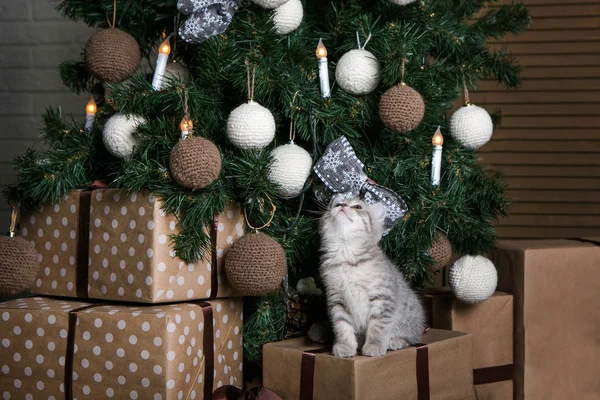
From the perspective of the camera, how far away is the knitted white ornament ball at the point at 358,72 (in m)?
1.65

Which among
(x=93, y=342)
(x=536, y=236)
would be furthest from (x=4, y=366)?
(x=536, y=236)

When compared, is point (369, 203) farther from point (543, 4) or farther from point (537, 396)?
point (543, 4)

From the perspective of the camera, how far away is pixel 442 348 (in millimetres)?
1659

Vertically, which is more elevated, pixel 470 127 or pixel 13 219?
pixel 470 127

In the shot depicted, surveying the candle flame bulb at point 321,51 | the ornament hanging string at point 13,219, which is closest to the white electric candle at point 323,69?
the candle flame bulb at point 321,51

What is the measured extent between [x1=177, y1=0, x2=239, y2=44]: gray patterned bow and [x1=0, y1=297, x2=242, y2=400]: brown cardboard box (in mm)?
595

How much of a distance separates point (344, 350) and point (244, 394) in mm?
226

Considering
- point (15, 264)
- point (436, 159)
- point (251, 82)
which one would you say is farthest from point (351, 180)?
point (15, 264)

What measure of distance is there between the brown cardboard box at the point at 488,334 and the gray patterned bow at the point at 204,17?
88 cm

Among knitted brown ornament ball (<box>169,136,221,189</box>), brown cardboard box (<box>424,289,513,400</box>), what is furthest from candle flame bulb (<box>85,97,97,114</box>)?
brown cardboard box (<box>424,289,513,400</box>)

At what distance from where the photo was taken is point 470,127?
68.2 inches

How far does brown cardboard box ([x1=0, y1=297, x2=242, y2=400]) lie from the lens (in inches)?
58.4

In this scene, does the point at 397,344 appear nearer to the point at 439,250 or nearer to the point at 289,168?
the point at 439,250

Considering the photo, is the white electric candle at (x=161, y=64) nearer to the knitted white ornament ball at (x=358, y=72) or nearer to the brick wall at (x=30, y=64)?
the knitted white ornament ball at (x=358, y=72)
